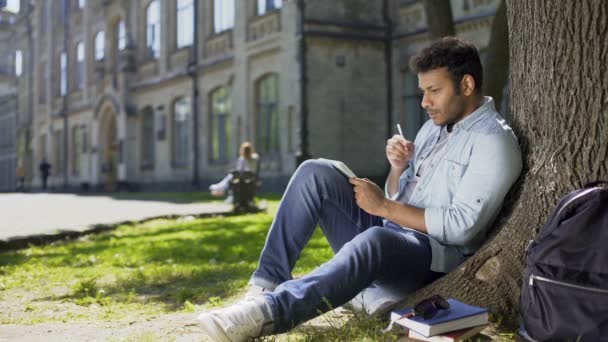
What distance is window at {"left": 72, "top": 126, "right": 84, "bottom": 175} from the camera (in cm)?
3587

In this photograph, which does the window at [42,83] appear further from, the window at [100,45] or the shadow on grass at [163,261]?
the shadow on grass at [163,261]

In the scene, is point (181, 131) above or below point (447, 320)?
above

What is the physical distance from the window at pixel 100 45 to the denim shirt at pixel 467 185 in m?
31.2

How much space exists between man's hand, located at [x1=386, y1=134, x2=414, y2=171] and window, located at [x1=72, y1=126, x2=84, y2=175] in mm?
33580

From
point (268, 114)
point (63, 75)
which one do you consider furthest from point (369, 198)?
point (63, 75)

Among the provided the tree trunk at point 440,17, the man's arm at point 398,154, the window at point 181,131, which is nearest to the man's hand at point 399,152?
the man's arm at point 398,154

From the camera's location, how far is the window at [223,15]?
23.7 meters

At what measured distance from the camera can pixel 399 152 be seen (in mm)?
4043

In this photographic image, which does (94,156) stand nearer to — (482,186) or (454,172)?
(454,172)

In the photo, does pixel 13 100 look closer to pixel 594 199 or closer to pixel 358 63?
pixel 358 63

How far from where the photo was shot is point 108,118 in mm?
32906

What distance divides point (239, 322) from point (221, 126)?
70.7 ft

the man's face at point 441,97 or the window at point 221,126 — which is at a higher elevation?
the window at point 221,126

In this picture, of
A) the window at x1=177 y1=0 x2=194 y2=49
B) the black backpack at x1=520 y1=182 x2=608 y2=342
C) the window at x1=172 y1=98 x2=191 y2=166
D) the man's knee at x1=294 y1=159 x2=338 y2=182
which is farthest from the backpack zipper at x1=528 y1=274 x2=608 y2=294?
the window at x1=177 y1=0 x2=194 y2=49
